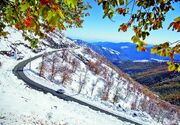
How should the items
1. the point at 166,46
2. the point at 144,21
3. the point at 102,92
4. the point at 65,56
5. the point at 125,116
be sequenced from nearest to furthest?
the point at 166,46 → the point at 144,21 → the point at 125,116 → the point at 102,92 → the point at 65,56

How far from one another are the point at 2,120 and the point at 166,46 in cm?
1663

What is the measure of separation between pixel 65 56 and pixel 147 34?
143 metres

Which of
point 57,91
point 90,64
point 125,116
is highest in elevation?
point 90,64

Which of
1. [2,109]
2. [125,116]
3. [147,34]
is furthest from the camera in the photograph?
[125,116]

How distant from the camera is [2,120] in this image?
19.3 m

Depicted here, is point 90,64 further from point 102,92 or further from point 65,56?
point 102,92

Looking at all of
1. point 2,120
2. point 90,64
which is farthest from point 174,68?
point 90,64

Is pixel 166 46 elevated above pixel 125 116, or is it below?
above

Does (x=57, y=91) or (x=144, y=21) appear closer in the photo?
(x=144, y=21)

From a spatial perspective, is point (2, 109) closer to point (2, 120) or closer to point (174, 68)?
point (2, 120)

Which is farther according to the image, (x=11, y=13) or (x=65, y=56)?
(x=65, y=56)

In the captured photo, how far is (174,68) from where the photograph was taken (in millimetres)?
5285

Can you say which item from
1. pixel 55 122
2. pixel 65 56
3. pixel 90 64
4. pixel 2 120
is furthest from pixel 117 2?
pixel 90 64

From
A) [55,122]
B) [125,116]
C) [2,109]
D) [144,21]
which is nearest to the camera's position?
[144,21]
